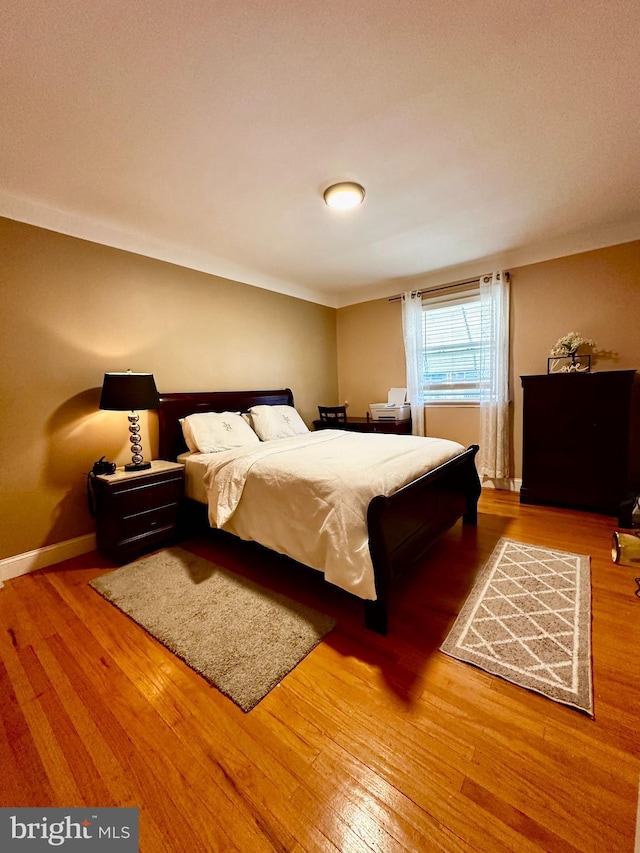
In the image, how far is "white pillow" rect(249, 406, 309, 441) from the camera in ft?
11.1

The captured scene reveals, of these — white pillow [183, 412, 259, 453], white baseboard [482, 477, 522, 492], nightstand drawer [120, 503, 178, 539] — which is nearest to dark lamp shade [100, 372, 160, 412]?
white pillow [183, 412, 259, 453]

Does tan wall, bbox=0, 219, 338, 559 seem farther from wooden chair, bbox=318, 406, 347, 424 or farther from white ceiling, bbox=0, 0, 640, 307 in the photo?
wooden chair, bbox=318, 406, 347, 424

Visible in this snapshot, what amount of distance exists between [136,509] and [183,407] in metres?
1.07

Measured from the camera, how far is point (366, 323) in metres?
4.80

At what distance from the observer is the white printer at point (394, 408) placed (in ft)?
13.8

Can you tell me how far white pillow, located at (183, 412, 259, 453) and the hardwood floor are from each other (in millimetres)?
1425

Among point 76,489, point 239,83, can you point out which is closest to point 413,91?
point 239,83

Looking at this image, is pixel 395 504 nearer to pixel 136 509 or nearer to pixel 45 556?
pixel 136 509

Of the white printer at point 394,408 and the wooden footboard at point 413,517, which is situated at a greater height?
the white printer at point 394,408

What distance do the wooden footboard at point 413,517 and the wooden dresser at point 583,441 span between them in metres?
0.95

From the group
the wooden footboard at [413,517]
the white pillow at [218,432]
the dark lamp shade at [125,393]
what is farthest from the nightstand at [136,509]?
the wooden footboard at [413,517]

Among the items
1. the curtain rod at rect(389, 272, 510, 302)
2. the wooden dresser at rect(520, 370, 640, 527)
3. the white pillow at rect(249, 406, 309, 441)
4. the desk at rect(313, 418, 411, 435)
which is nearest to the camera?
the wooden dresser at rect(520, 370, 640, 527)

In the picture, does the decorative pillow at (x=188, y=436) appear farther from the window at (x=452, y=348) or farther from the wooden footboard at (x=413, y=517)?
the window at (x=452, y=348)

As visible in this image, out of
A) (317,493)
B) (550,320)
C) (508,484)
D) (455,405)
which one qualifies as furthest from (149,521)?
(550,320)
